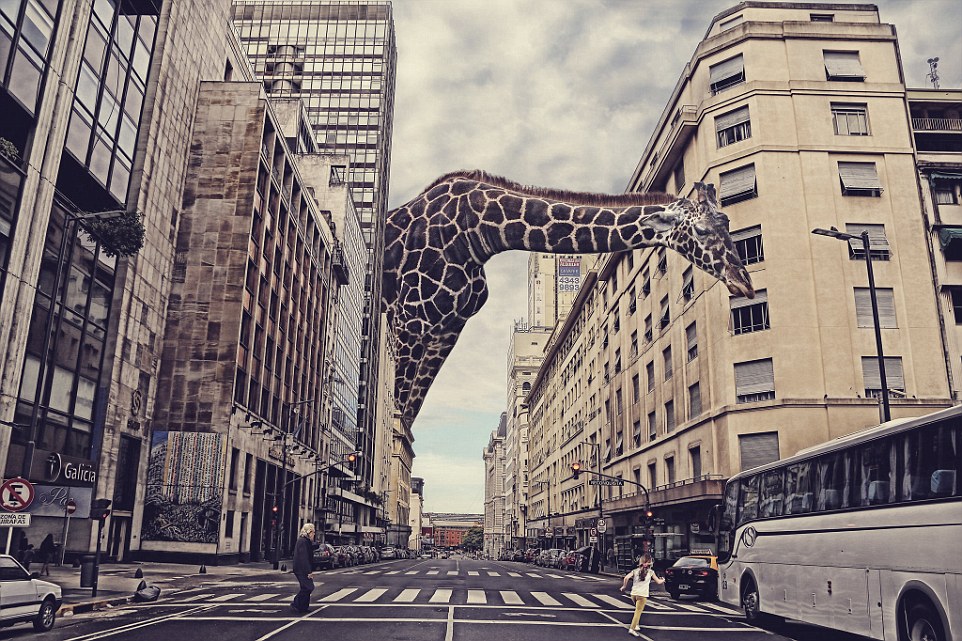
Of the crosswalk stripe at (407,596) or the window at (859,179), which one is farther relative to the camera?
the window at (859,179)

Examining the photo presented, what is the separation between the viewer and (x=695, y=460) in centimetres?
4153

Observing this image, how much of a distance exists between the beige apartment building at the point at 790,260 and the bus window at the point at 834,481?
20.7 meters

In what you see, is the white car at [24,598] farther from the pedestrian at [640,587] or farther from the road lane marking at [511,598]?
the pedestrian at [640,587]

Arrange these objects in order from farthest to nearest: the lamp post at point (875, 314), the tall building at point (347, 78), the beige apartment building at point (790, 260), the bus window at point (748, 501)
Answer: the tall building at point (347, 78), the beige apartment building at point (790, 260), the lamp post at point (875, 314), the bus window at point (748, 501)

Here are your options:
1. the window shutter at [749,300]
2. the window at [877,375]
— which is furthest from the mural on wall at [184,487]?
the window at [877,375]

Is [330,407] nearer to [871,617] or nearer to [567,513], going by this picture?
[567,513]

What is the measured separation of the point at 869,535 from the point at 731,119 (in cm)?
3297

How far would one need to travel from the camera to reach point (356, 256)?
84.1 metres

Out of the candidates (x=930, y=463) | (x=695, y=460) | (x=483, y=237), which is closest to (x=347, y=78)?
(x=483, y=237)

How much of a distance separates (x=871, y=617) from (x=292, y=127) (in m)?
65.2

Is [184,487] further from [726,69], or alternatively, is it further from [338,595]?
[726,69]

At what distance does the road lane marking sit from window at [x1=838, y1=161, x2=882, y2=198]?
1077 inches

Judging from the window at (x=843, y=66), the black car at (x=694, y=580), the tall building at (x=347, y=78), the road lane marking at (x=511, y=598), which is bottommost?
the road lane marking at (x=511, y=598)

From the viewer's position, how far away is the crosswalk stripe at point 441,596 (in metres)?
21.0
